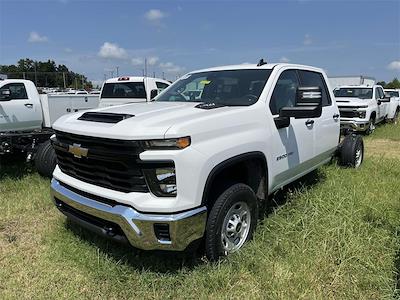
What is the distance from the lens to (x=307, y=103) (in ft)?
12.9

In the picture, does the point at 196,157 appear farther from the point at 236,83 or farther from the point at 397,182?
the point at 397,182

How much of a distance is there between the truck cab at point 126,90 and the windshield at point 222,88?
6.12m

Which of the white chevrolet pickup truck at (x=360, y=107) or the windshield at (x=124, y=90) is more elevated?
the windshield at (x=124, y=90)

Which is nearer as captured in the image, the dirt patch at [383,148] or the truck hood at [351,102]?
the dirt patch at [383,148]

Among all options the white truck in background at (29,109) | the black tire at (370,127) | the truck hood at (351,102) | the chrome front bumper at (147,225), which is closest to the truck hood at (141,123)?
the chrome front bumper at (147,225)

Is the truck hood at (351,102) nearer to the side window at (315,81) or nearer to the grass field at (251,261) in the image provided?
the side window at (315,81)

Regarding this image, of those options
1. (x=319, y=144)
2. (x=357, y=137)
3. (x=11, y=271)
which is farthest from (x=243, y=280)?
(x=357, y=137)

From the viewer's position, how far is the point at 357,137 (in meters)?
7.59

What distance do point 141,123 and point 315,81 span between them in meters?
3.25

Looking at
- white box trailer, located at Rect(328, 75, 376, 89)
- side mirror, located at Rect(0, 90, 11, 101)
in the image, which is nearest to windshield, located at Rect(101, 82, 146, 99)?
side mirror, located at Rect(0, 90, 11, 101)

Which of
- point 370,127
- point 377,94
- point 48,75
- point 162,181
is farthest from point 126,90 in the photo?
point 48,75

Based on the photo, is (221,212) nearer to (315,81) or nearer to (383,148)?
(315,81)

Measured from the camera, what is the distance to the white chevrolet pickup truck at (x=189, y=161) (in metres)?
3.04

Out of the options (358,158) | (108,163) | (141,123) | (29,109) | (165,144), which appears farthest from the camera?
(29,109)
